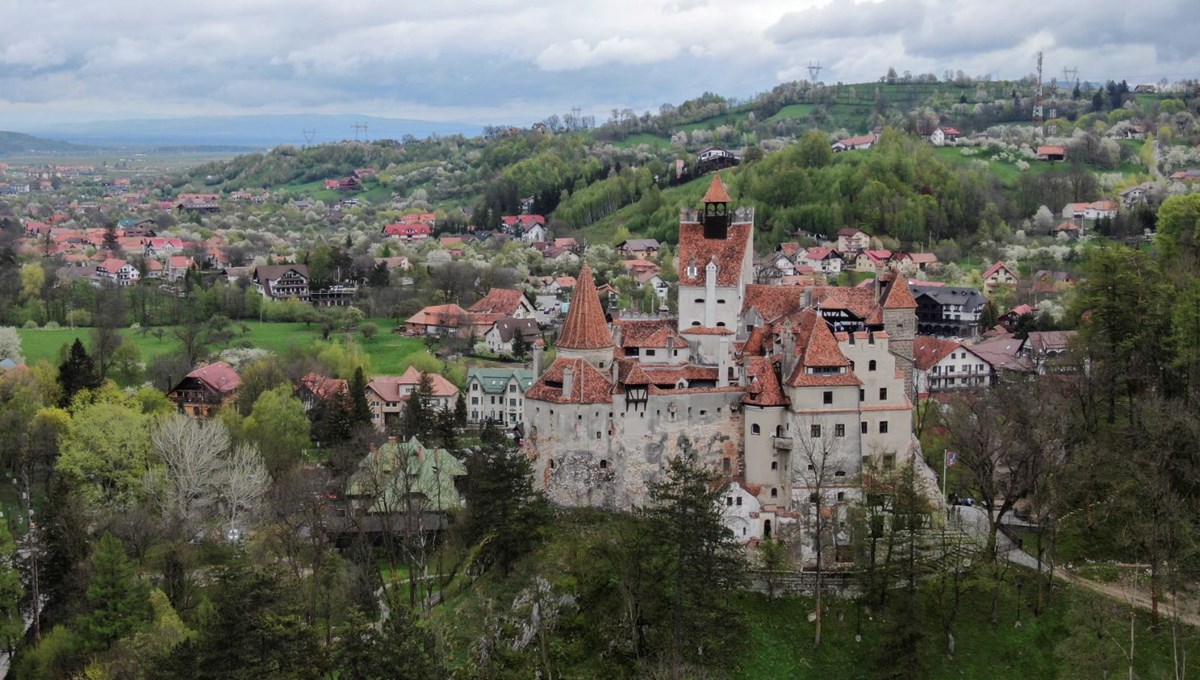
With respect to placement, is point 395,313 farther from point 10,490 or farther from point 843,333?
point 843,333

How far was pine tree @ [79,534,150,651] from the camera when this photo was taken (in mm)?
49469

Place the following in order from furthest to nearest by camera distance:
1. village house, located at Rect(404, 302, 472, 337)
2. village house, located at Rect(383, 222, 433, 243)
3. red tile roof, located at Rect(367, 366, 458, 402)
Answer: village house, located at Rect(383, 222, 433, 243)
village house, located at Rect(404, 302, 472, 337)
red tile roof, located at Rect(367, 366, 458, 402)

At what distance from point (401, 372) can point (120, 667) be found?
187 feet

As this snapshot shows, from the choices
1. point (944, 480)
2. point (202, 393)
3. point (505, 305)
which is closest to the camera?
point (944, 480)

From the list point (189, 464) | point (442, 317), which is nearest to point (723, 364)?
point (189, 464)

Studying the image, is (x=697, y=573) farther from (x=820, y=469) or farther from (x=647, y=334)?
(x=647, y=334)

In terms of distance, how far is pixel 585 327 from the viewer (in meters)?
55.3

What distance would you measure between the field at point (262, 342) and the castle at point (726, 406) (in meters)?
48.3

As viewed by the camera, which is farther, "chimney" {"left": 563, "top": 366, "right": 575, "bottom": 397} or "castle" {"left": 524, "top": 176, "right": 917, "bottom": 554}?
"chimney" {"left": 563, "top": 366, "right": 575, "bottom": 397}

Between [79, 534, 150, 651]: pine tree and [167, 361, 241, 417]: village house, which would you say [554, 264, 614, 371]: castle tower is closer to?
[79, 534, 150, 651]: pine tree

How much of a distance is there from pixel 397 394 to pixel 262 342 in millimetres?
24713

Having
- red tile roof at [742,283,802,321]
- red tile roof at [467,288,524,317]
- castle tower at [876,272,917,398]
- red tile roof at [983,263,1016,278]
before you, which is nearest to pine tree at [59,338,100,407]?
red tile roof at [467,288,524,317]

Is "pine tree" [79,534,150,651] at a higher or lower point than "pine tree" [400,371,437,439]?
lower

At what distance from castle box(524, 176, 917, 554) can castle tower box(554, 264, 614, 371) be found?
2.3 inches
